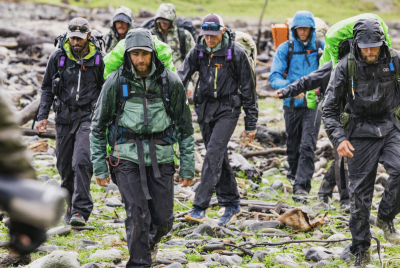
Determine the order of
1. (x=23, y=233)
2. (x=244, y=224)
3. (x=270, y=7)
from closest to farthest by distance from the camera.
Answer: (x=23, y=233), (x=244, y=224), (x=270, y=7)

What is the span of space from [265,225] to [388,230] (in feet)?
6.05

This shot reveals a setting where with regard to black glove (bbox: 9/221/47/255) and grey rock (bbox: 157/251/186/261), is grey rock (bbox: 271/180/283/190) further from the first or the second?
black glove (bbox: 9/221/47/255)

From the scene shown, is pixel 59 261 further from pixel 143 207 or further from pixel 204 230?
pixel 204 230

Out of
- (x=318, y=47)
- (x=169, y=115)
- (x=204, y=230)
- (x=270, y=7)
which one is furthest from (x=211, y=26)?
(x=270, y=7)

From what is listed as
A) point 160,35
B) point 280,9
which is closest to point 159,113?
point 160,35

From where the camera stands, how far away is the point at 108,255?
6.78m

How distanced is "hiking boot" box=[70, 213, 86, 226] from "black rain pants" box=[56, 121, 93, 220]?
7 cm

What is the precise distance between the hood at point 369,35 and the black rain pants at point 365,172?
107 centimetres

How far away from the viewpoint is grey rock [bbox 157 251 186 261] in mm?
6655

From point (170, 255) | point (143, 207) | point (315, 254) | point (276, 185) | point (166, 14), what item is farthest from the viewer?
point (166, 14)

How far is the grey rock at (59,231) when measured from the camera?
7645 millimetres

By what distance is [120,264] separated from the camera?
261 inches

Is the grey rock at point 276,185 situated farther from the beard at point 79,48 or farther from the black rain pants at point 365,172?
the beard at point 79,48

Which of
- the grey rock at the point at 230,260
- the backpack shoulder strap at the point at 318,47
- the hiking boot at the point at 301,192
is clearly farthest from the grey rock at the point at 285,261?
the backpack shoulder strap at the point at 318,47
